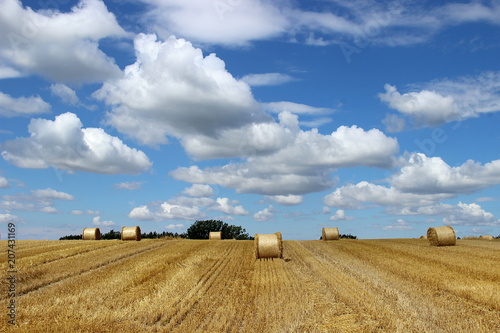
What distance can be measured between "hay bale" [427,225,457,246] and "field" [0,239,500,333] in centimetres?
868

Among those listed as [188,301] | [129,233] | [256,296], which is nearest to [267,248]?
[256,296]

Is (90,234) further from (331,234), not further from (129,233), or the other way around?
(331,234)

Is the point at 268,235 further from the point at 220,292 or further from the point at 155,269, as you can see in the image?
the point at 220,292

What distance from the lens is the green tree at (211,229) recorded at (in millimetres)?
63594

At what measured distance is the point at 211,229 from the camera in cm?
6397

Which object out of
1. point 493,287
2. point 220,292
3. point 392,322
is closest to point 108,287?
point 220,292

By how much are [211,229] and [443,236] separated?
3957cm

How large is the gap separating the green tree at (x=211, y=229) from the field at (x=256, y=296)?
143ft

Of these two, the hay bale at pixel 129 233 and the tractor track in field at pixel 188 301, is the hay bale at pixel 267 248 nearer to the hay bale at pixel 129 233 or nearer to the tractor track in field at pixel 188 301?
the tractor track in field at pixel 188 301

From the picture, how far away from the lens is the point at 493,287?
1338 cm

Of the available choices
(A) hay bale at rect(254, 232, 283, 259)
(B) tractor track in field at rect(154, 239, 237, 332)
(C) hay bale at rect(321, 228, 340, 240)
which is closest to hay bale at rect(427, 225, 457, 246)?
(C) hay bale at rect(321, 228, 340, 240)

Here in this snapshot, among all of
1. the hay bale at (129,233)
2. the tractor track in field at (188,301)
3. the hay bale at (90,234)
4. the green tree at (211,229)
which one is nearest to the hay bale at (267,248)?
the tractor track in field at (188,301)

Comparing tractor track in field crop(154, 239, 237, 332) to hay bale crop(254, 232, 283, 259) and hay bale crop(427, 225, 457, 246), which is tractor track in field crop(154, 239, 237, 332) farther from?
hay bale crop(427, 225, 457, 246)

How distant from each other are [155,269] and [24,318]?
751 centimetres
